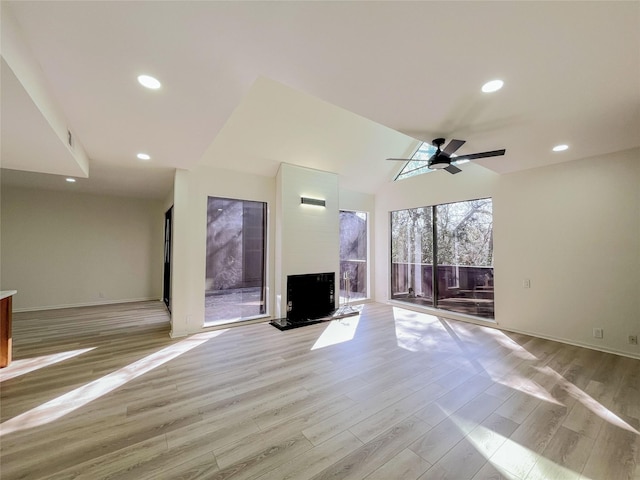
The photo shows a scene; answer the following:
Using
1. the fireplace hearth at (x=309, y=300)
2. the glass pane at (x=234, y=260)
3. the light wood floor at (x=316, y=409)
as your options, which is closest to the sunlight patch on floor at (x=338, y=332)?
the light wood floor at (x=316, y=409)

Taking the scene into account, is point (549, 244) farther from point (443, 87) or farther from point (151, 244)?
point (151, 244)

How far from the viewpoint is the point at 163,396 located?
2504 millimetres

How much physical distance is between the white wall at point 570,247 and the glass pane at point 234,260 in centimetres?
441

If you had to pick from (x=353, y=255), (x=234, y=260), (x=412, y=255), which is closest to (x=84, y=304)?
(x=234, y=260)

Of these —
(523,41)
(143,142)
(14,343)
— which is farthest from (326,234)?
(14,343)

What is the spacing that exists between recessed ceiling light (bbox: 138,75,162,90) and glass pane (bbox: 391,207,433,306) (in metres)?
5.47

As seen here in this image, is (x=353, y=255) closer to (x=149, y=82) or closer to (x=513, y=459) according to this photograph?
(x=513, y=459)

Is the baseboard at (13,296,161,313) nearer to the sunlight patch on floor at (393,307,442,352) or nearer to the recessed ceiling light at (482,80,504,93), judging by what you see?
the sunlight patch on floor at (393,307,442,352)

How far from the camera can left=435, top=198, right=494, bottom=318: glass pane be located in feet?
16.4

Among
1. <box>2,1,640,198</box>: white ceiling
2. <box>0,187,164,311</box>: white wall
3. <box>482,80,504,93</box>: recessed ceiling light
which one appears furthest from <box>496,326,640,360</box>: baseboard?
<box>0,187,164,311</box>: white wall

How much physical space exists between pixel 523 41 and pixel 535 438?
288 cm

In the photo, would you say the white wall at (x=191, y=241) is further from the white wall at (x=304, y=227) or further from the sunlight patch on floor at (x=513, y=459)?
the sunlight patch on floor at (x=513, y=459)

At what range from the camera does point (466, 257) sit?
207 inches

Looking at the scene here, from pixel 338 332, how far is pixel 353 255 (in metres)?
2.80
